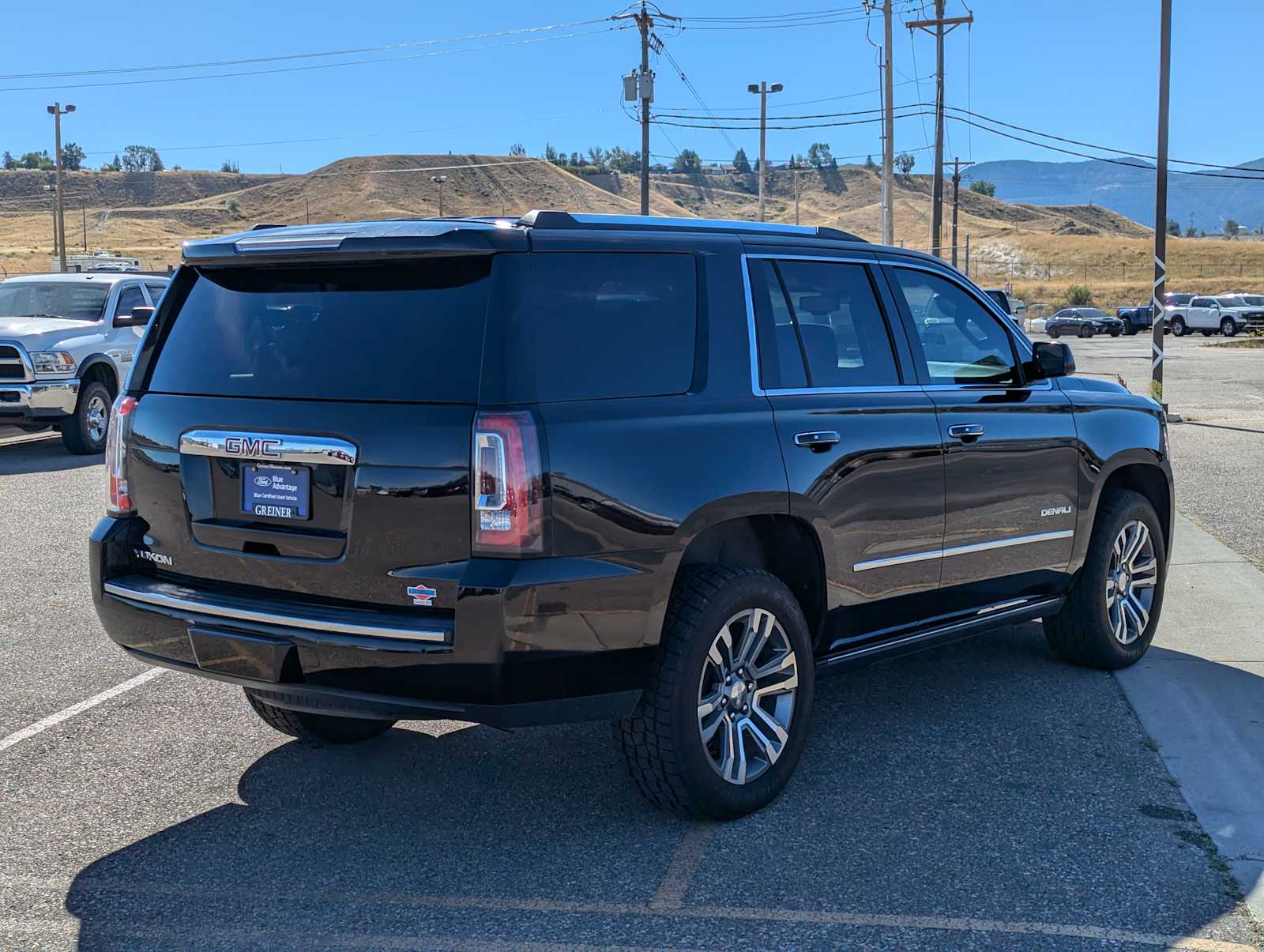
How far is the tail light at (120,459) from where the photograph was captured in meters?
4.55

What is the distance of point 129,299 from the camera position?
54.4ft

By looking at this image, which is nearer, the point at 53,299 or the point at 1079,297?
the point at 53,299

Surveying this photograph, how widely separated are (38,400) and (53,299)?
→ 2.18 metres

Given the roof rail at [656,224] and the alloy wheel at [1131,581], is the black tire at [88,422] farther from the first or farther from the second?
the alloy wheel at [1131,581]

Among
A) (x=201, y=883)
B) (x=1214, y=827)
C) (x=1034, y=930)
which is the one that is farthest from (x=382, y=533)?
(x=1214, y=827)

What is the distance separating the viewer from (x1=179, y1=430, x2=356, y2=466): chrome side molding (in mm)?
3959

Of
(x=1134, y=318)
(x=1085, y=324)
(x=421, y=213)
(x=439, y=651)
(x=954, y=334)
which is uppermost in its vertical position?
(x=421, y=213)

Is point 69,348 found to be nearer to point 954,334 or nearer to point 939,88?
point 954,334

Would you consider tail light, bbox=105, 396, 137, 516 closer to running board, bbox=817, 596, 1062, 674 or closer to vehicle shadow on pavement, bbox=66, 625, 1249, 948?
vehicle shadow on pavement, bbox=66, 625, 1249, 948

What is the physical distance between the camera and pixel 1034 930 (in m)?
3.69

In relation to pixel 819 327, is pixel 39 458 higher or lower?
lower

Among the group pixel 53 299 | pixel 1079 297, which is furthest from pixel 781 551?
pixel 1079 297

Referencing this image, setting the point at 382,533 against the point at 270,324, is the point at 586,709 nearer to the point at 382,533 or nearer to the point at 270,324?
the point at 382,533

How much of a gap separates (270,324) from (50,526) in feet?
22.8
